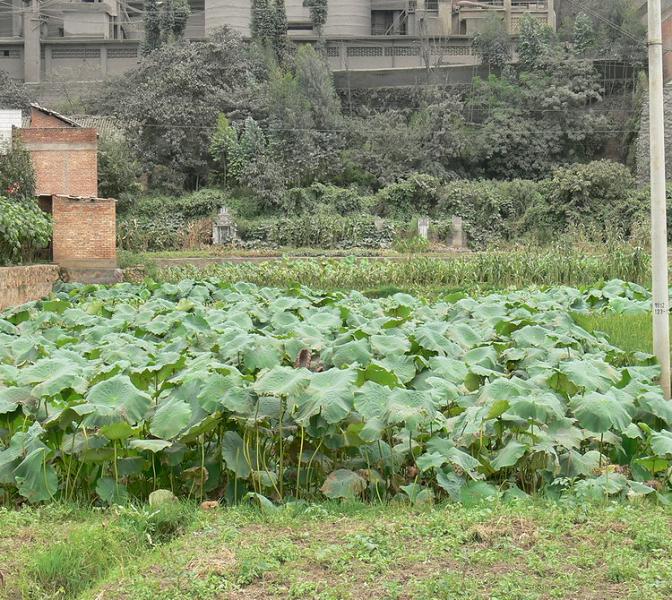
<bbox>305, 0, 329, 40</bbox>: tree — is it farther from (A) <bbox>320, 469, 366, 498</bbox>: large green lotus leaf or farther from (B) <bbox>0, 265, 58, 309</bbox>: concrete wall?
(A) <bbox>320, 469, 366, 498</bbox>: large green lotus leaf

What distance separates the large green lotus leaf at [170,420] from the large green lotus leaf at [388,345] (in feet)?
7.20

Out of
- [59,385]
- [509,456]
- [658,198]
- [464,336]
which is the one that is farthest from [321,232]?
[509,456]

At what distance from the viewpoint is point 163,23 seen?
145 ft

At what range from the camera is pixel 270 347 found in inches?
293

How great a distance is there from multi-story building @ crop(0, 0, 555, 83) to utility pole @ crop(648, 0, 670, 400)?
36850 millimetres

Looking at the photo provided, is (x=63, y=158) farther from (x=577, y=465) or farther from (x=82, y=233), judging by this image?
(x=577, y=465)

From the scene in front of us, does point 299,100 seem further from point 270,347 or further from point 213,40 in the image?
point 270,347

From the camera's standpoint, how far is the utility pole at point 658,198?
8188 mm

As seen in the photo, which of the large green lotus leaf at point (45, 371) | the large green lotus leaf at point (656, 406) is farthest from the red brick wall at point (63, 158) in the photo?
the large green lotus leaf at point (656, 406)

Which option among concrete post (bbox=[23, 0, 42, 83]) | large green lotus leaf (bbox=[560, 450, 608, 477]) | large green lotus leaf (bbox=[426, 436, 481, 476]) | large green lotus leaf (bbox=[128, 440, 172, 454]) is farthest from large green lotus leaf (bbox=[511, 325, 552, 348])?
concrete post (bbox=[23, 0, 42, 83])

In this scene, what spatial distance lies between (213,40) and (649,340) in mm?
32526

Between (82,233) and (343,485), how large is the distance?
47.2 ft

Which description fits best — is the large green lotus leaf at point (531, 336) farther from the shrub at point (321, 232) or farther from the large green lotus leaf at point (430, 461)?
the shrub at point (321, 232)

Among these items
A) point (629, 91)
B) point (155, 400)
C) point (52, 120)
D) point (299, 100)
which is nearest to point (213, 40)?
point (299, 100)
